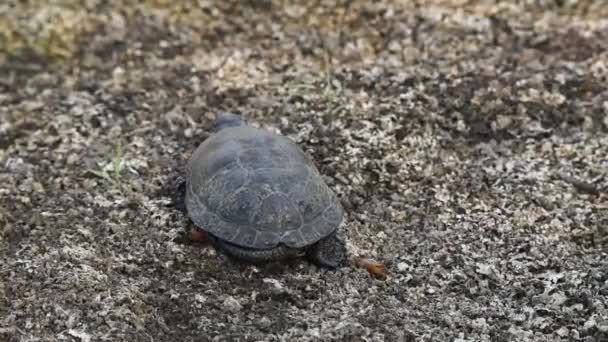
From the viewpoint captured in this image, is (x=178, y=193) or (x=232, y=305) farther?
(x=178, y=193)

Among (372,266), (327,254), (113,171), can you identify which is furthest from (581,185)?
(113,171)

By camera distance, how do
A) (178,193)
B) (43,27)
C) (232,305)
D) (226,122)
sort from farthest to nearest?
(43,27)
(226,122)
(178,193)
(232,305)

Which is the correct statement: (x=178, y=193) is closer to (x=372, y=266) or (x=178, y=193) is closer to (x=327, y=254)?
(x=327, y=254)

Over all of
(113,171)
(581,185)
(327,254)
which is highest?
(581,185)

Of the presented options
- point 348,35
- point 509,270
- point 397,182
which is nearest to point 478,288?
point 509,270

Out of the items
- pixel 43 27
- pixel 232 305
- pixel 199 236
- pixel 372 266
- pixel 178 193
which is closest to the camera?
pixel 232 305

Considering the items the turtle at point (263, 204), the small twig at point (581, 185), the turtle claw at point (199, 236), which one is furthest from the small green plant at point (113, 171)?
the small twig at point (581, 185)
